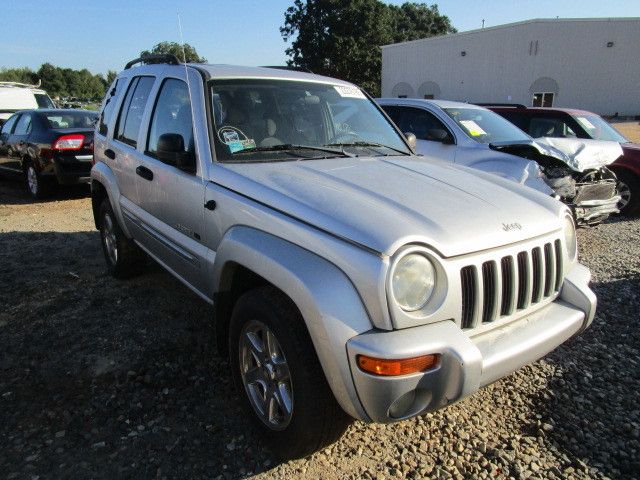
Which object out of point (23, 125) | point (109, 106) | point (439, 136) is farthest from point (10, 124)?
point (439, 136)

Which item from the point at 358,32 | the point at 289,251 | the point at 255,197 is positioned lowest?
the point at 289,251

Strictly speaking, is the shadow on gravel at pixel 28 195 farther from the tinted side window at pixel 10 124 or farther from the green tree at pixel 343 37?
the green tree at pixel 343 37

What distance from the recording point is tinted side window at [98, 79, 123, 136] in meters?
4.60

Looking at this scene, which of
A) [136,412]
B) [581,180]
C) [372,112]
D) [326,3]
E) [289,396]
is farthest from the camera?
[326,3]

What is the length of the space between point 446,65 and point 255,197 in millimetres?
41195

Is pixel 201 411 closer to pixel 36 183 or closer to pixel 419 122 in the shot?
pixel 419 122

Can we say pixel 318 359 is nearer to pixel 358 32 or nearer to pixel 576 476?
pixel 576 476

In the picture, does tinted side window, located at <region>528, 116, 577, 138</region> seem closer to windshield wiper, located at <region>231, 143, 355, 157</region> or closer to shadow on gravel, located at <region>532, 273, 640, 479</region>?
shadow on gravel, located at <region>532, 273, 640, 479</region>

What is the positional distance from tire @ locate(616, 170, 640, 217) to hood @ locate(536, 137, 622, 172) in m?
0.68

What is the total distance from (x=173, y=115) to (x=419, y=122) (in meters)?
4.19

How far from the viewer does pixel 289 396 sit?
233cm

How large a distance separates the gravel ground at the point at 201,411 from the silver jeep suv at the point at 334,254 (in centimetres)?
35

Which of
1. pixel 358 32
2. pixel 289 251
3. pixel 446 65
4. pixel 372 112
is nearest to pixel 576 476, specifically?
pixel 289 251

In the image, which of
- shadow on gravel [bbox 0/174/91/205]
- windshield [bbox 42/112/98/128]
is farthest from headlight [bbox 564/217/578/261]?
shadow on gravel [bbox 0/174/91/205]
